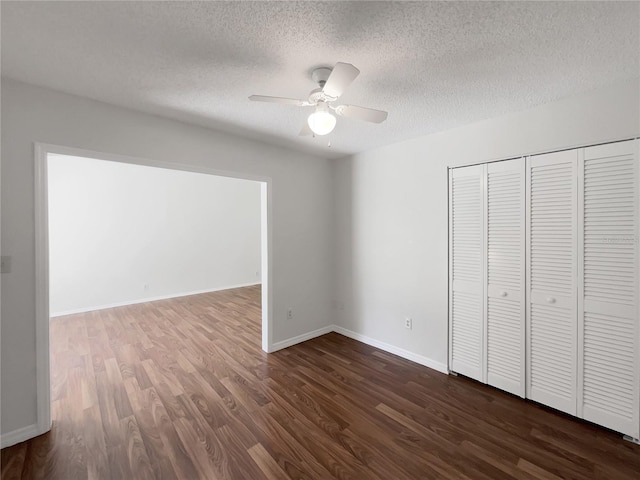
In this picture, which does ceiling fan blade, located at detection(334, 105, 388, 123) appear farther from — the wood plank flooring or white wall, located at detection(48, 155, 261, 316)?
white wall, located at detection(48, 155, 261, 316)

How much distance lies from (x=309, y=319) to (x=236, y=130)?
2.49 m

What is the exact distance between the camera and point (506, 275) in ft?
7.85

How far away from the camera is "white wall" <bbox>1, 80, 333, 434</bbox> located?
1813 millimetres

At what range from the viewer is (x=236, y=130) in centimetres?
277

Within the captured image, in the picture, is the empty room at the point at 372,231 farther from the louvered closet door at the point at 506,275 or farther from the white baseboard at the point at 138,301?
the white baseboard at the point at 138,301

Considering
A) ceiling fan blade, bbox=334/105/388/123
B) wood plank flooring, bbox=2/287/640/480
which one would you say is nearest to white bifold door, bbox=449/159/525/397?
wood plank flooring, bbox=2/287/640/480

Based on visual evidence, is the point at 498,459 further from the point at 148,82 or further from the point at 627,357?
the point at 148,82

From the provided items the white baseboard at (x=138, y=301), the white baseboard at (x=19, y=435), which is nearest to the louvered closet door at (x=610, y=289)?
the white baseboard at (x=19, y=435)

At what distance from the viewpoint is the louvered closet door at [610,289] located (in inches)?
72.2

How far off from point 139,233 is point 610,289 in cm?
664

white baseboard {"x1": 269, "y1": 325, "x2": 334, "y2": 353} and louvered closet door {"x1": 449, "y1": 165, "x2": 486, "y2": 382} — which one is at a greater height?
louvered closet door {"x1": 449, "y1": 165, "x2": 486, "y2": 382}

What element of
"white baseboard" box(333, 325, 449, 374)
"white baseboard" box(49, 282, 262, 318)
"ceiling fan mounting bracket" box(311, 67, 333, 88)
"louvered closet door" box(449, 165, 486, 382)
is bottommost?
"white baseboard" box(333, 325, 449, 374)

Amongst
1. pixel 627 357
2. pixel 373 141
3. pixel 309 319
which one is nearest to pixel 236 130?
pixel 373 141

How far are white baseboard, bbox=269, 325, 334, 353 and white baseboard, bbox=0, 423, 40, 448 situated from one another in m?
1.95
